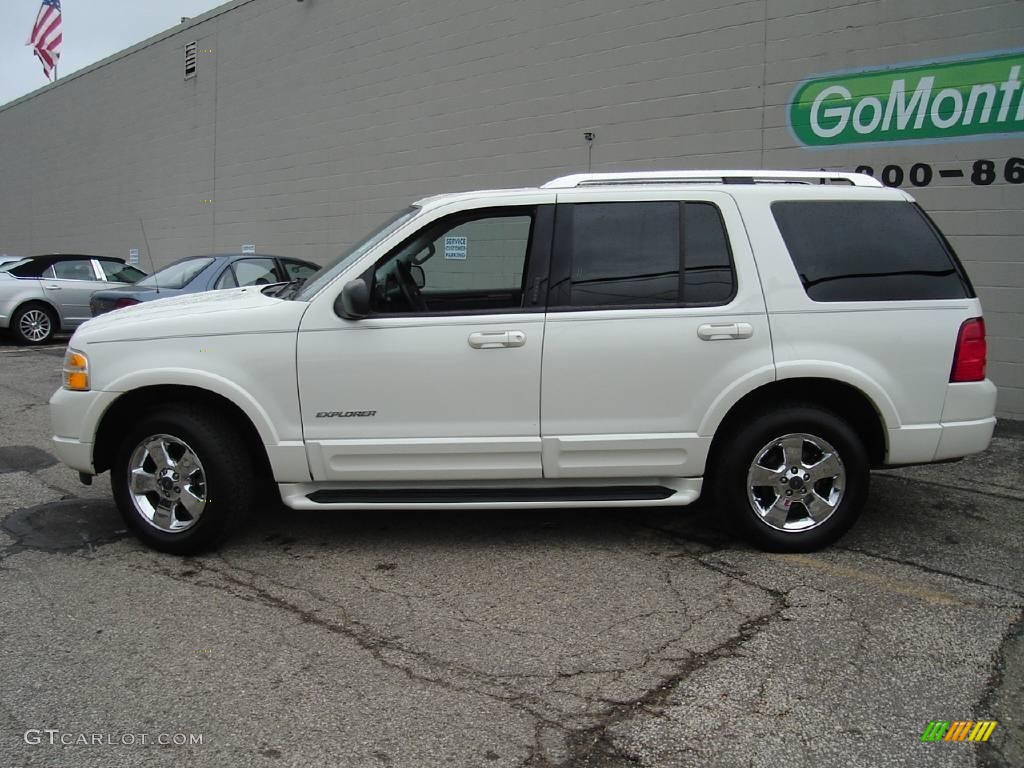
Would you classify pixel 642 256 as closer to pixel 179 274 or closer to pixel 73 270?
pixel 179 274

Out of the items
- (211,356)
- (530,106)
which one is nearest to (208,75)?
(530,106)

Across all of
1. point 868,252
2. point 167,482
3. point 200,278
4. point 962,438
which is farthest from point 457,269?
point 200,278

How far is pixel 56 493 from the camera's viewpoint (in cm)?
584

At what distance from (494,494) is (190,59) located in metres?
17.0

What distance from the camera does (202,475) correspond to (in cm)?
453

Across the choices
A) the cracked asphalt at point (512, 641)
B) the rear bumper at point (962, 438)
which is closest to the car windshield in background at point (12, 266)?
the cracked asphalt at point (512, 641)

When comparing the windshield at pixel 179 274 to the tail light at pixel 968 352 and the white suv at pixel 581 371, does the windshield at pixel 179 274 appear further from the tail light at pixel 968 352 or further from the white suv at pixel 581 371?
the tail light at pixel 968 352

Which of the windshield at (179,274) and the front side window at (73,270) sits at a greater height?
the front side window at (73,270)

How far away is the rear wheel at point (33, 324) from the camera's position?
1420cm

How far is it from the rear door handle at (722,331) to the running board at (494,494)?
2.52 feet

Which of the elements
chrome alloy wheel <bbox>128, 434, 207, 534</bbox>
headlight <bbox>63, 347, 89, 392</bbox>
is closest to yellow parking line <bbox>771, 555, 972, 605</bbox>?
chrome alloy wheel <bbox>128, 434, 207, 534</bbox>

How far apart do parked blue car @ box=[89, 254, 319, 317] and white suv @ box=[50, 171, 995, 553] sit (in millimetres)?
5351

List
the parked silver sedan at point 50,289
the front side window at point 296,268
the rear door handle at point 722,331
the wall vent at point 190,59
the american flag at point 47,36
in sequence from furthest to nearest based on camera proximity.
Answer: the american flag at point 47,36, the wall vent at point 190,59, the parked silver sedan at point 50,289, the front side window at point 296,268, the rear door handle at point 722,331

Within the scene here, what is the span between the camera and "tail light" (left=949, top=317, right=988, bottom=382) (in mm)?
4445
